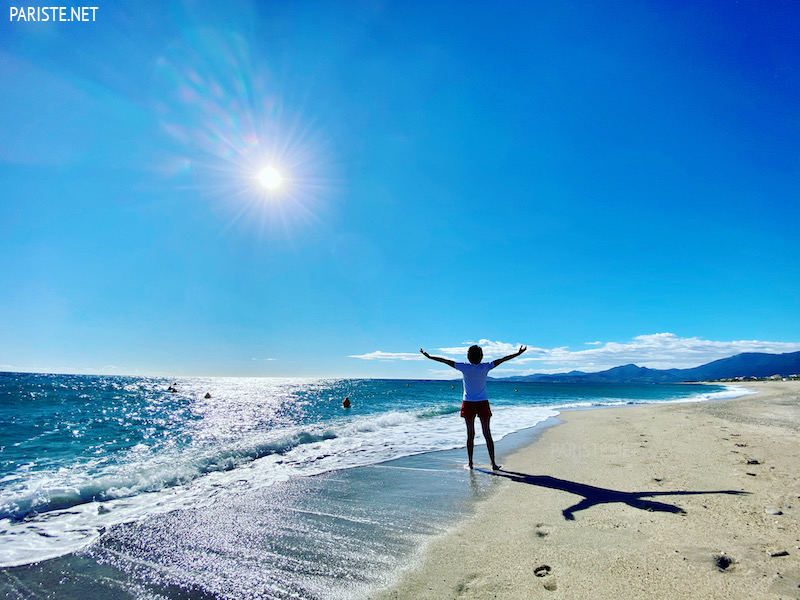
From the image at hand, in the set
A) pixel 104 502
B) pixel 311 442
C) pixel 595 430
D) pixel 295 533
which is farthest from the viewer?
pixel 595 430

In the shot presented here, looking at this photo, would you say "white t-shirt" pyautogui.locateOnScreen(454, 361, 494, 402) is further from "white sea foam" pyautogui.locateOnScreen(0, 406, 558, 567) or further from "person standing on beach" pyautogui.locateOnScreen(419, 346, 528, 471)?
"white sea foam" pyautogui.locateOnScreen(0, 406, 558, 567)

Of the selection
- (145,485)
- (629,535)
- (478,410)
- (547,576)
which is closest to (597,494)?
(629,535)

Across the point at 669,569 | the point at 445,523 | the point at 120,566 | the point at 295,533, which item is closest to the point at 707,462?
the point at 669,569

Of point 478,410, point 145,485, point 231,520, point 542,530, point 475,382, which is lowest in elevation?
point 145,485

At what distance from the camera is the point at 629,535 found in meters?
4.10

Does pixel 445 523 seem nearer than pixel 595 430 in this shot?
Yes

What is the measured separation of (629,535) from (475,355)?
13.2 feet

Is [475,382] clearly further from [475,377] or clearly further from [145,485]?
[145,485]

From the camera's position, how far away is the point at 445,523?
16.0 ft

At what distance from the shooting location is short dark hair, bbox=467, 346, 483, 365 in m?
7.64

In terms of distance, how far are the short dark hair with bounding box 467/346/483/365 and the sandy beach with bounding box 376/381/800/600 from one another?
7.60ft

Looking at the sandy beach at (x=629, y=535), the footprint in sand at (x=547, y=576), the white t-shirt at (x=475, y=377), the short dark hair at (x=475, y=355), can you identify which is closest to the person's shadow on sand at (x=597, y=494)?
the sandy beach at (x=629, y=535)

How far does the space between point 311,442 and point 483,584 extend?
1098 cm

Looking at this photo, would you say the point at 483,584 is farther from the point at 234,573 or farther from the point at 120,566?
the point at 120,566
